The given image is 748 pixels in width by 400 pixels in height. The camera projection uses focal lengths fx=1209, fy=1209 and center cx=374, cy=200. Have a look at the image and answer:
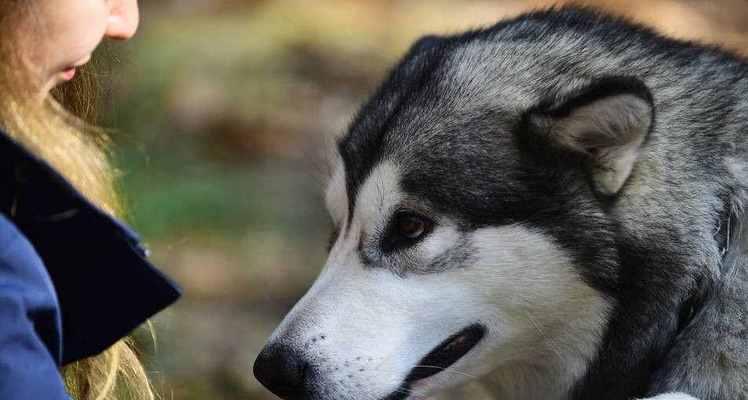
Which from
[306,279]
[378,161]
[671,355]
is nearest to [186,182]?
[306,279]

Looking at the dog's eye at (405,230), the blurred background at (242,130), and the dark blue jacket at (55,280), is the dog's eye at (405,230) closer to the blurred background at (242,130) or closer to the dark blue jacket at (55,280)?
the dark blue jacket at (55,280)

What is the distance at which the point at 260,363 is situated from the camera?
263 centimetres

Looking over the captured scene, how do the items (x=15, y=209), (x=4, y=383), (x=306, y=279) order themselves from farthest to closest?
1. (x=306, y=279)
2. (x=15, y=209)
3. (x=4, y=383)

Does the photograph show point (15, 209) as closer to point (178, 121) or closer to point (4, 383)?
point (4, 383)

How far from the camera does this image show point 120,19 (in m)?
2.46

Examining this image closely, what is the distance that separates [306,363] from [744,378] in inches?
36.2

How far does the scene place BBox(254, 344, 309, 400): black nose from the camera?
2584 mm

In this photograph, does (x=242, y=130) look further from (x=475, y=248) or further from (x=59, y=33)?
(x=59, y=33)

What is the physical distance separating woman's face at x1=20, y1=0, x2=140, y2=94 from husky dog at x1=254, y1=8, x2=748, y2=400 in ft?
2.46

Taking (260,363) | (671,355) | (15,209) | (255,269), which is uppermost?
(15,209)

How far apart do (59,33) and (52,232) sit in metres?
0.39

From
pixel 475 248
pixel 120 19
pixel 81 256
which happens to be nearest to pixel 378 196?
pixel 475 248

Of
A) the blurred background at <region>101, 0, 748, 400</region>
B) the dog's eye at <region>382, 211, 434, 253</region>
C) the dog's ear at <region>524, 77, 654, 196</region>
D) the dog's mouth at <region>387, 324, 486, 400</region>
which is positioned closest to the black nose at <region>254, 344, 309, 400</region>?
the dog's mouth at <region>387, 324, 486, 400</region>

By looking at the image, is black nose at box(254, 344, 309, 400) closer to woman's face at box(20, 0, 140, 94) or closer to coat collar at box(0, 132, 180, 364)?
coat collar at box(0, 132, 180, 364)
